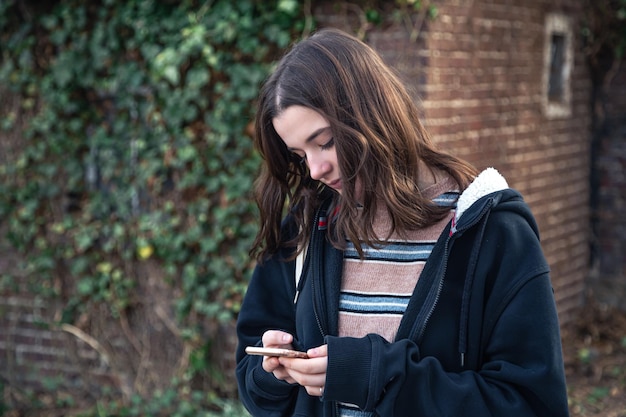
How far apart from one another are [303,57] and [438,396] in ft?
2.72

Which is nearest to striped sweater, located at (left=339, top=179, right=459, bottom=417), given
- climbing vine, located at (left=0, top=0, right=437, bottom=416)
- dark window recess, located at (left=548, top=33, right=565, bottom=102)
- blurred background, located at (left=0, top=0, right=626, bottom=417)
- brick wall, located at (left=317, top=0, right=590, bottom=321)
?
brick wall, located at (left=317, top=0, right=590, bottom=321)

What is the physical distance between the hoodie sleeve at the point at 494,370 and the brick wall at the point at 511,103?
1918 millimetres

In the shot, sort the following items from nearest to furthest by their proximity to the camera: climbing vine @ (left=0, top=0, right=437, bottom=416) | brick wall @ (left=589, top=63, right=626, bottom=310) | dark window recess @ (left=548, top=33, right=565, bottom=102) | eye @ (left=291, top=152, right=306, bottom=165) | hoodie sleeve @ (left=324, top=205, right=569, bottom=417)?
hoodie sleeve @ (left=324, top=205, right=569, bottom=417) → eye @ (left=291, top=152, right=306, bottom=165) → climbing vine @ (left=0, top=0, right=437, bottom=416) → dark window recess @ (left=548, top=33, right=565, bottom=102) → brick wall @ (left=589, top=63, right=626, bottom=310)

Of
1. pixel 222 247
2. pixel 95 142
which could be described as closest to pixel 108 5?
pixel 95 142

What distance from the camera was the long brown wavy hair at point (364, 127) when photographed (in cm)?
184

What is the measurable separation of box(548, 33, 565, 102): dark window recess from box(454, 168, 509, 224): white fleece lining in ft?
14.7

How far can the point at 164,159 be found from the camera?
185 inches

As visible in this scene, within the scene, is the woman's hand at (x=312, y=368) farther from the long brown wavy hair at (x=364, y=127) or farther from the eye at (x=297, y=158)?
the eye at (x=297, y=158)

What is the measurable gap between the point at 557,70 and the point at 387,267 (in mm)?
4679

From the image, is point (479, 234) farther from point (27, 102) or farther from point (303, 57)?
point (27, 102)

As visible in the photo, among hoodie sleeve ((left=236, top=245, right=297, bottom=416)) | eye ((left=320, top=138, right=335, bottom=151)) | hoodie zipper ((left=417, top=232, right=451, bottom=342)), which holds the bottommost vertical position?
hoodie sleeve ((left=236, top=245, right=297, bottom=416))

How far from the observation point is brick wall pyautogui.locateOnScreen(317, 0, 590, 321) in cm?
431

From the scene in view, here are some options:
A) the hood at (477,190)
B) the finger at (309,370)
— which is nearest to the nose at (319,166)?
the hood at (477,190)

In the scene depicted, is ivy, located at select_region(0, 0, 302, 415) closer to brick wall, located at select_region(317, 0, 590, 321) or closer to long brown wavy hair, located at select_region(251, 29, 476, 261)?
brick wall, located at select_region(317, 0, 590, 321)
